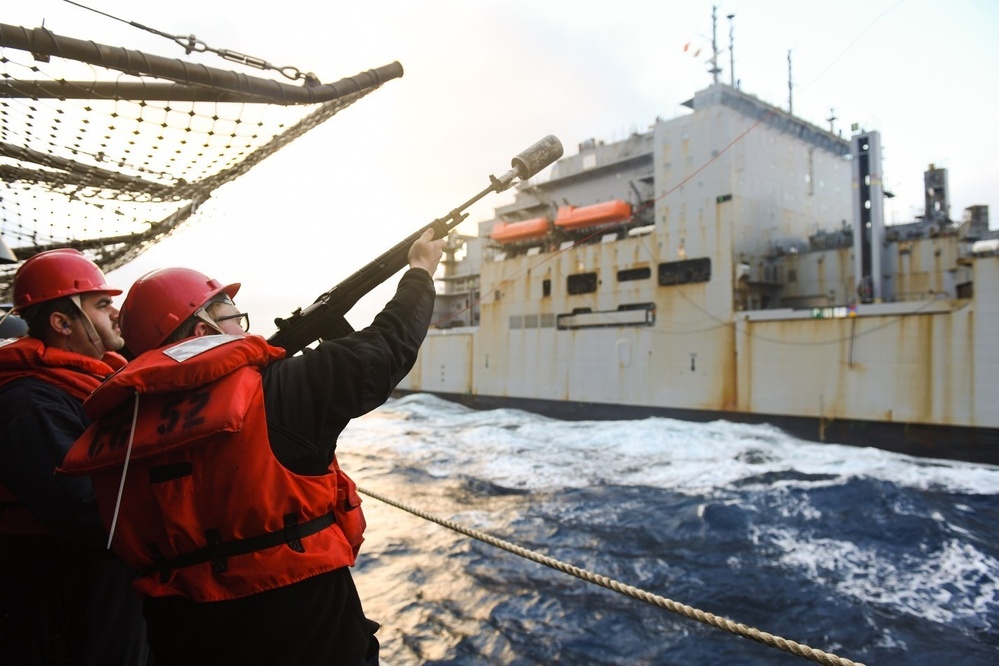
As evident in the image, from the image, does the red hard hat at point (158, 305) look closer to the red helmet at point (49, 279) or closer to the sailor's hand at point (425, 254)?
the sailor's hand at point (425, 254)

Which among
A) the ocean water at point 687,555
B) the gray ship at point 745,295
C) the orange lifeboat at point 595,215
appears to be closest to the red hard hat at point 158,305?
the ocean water at point 687,555

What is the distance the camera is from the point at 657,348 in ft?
52.8

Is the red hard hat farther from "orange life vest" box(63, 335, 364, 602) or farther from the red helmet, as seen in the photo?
the red helmet

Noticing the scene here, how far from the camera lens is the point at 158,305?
5.01 feet

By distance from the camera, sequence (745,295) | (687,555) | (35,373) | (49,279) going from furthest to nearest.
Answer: (745,295) < (687,555) < (49,279) < (35,373)

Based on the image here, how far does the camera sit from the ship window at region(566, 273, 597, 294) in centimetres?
1806

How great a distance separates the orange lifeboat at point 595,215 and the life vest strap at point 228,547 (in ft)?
58.2

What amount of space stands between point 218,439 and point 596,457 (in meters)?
11.7

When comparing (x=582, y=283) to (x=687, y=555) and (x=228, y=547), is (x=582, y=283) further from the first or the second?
(x=228, y=547)

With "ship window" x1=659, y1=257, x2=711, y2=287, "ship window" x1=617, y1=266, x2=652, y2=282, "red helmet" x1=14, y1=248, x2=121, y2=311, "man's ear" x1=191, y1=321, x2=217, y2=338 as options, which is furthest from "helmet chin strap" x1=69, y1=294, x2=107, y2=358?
"ship window" x1=617, y1=266, x2=652, y2=282

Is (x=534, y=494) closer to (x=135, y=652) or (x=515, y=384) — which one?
(x=135, y=652)

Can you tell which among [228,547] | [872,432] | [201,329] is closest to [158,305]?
[201,329]

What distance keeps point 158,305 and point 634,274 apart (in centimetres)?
1635

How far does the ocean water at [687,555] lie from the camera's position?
4.43 metres
